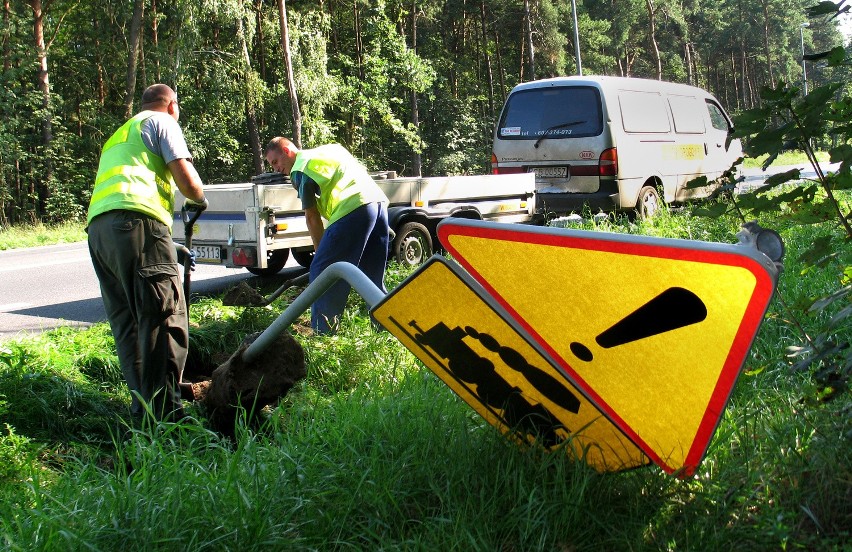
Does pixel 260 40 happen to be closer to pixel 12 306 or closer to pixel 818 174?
pixel 12 306

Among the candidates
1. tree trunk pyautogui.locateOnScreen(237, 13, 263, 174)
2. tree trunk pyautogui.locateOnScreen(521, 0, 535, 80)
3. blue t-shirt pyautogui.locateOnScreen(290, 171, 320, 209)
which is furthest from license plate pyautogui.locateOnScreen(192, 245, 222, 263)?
tree trunk pyautogui.locateOnScreen(521, 0, 535, 80)

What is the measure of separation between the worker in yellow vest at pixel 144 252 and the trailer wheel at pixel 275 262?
180 inches

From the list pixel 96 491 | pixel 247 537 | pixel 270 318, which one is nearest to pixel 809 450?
pixel 247 537

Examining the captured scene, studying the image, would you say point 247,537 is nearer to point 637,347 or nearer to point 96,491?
point 96,491

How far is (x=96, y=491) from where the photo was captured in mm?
2762

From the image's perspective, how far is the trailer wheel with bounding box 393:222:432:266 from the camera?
29.8 feet

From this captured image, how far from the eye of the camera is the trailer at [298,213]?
8109 millimetres

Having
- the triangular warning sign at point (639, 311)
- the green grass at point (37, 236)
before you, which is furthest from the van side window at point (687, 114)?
the triangular warning sign at point (639, 311)

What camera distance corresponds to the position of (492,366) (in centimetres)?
235

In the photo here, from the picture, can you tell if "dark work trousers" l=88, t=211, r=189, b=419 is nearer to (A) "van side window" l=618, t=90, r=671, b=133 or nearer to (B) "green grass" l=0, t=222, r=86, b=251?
(A) "van side window" l=618, t=90, r=671, b=133

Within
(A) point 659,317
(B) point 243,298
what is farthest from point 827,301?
(B) point 243,298

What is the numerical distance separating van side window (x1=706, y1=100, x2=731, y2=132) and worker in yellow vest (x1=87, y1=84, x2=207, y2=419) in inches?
450

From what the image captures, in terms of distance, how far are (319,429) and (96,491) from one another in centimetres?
87

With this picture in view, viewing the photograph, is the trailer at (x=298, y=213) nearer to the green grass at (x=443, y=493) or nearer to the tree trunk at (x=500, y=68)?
the green grass at (x=443, y=493)
